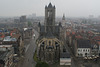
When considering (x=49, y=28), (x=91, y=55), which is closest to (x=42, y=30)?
(x=49, y=28)

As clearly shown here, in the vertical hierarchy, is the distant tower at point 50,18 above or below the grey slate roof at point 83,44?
above

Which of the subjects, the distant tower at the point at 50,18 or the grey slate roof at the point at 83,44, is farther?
the distant tower at the point at 50,18

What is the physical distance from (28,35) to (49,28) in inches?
1028

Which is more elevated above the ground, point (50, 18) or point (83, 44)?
point (50, 18)

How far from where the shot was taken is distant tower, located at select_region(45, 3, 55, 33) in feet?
122

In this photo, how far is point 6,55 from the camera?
25188 mm

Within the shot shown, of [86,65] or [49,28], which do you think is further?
[49,28]

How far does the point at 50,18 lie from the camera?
123ft

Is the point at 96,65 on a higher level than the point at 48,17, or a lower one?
lower

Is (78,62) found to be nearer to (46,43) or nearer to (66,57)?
(66,57)

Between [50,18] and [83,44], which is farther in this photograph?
[50,18]

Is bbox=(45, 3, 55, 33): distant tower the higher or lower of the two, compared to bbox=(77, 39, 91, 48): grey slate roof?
higher

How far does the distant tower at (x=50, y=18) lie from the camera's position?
37.1 meters

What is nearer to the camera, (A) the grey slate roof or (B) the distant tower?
(A) the grey slate roof
